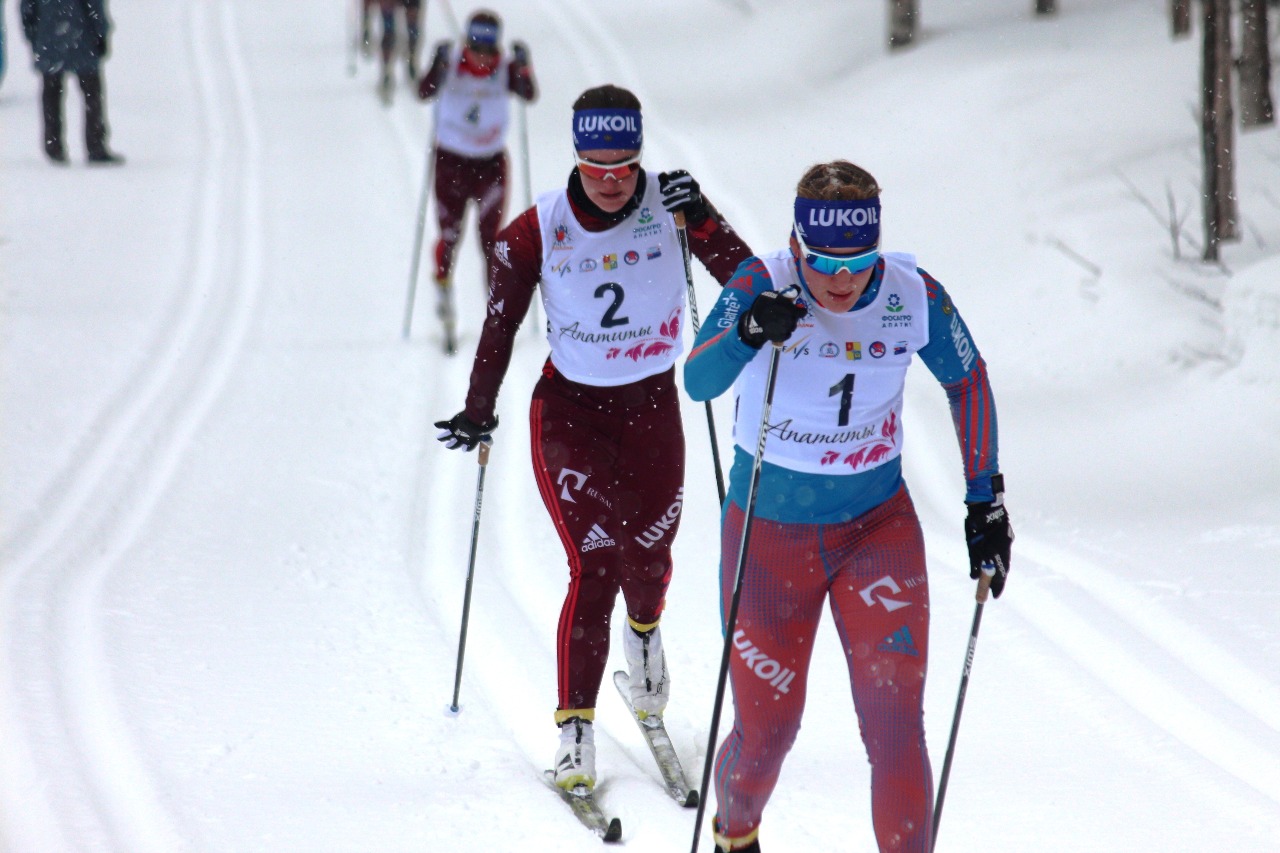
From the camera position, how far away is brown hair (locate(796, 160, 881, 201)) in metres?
3.12

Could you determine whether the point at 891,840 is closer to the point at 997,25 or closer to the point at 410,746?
the point at 410,746

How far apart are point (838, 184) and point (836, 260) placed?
0.19 metres

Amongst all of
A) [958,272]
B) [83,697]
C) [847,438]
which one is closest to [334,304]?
[958,272]

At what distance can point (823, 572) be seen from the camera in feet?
11.0

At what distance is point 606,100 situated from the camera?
13.1ft

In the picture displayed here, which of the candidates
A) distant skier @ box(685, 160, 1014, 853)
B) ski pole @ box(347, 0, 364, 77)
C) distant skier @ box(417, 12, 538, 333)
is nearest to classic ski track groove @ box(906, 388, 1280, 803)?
distant skier @ box(685, 160, 1014, 853)

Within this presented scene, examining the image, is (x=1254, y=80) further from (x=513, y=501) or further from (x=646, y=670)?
(x=646, y=670)

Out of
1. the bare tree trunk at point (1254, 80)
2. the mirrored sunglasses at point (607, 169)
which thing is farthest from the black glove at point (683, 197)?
the bare tree trunk at point (1254, 80)

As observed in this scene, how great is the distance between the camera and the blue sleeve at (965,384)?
131 inches

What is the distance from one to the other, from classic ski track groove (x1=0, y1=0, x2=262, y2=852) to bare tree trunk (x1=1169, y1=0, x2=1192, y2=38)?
9960 mm

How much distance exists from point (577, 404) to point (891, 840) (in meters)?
1.81

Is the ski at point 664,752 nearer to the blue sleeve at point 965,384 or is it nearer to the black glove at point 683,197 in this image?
the blue sleeve at point 965,384

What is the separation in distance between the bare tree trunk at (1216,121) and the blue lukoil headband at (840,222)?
22.3 feet

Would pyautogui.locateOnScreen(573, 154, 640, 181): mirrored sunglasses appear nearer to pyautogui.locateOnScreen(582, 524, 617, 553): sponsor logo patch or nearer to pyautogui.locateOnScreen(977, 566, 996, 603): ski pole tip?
pyautogui.locateOnScreen(582, 524, 617, 553): sponsor logo patch
